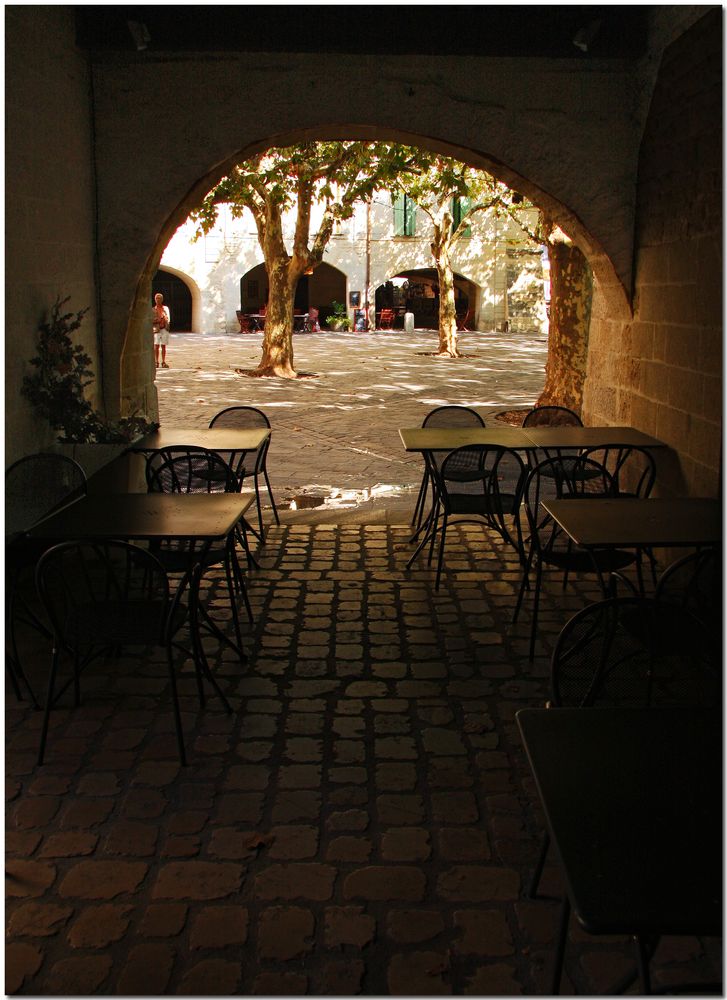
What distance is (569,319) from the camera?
41.5ft

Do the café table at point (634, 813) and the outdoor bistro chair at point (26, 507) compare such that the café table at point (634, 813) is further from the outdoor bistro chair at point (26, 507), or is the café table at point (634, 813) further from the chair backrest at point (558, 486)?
the outdoor bistro chair at point (26, 507)

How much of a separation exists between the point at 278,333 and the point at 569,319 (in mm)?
7551

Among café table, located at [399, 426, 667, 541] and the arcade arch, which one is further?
the arcade arch

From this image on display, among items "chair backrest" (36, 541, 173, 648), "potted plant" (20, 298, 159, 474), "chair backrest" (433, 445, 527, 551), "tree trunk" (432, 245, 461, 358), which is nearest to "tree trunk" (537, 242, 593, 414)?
"chair backrest" (433, 445, 527, 551)

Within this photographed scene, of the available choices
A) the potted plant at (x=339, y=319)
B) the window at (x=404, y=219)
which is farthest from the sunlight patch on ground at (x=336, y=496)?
the window at (x=404, y=219)

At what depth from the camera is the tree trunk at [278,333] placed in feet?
59.6

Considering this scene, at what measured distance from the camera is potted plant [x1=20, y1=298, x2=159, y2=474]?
21.6 feet

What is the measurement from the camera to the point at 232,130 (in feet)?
25.8

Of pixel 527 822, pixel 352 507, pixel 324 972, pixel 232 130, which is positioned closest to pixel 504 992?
pixel 324 972

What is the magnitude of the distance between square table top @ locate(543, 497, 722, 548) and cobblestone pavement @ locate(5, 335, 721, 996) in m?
0.76

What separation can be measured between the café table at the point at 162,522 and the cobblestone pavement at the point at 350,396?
2.83 metres

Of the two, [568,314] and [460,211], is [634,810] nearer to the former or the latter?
[568,314]

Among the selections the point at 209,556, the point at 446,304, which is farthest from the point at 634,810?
the point at 446,304

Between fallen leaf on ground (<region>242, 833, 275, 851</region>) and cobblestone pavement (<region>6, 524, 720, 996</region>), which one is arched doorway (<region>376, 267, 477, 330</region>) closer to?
cobblestone pavement (<region>6, 524, 720, 996</region>)
